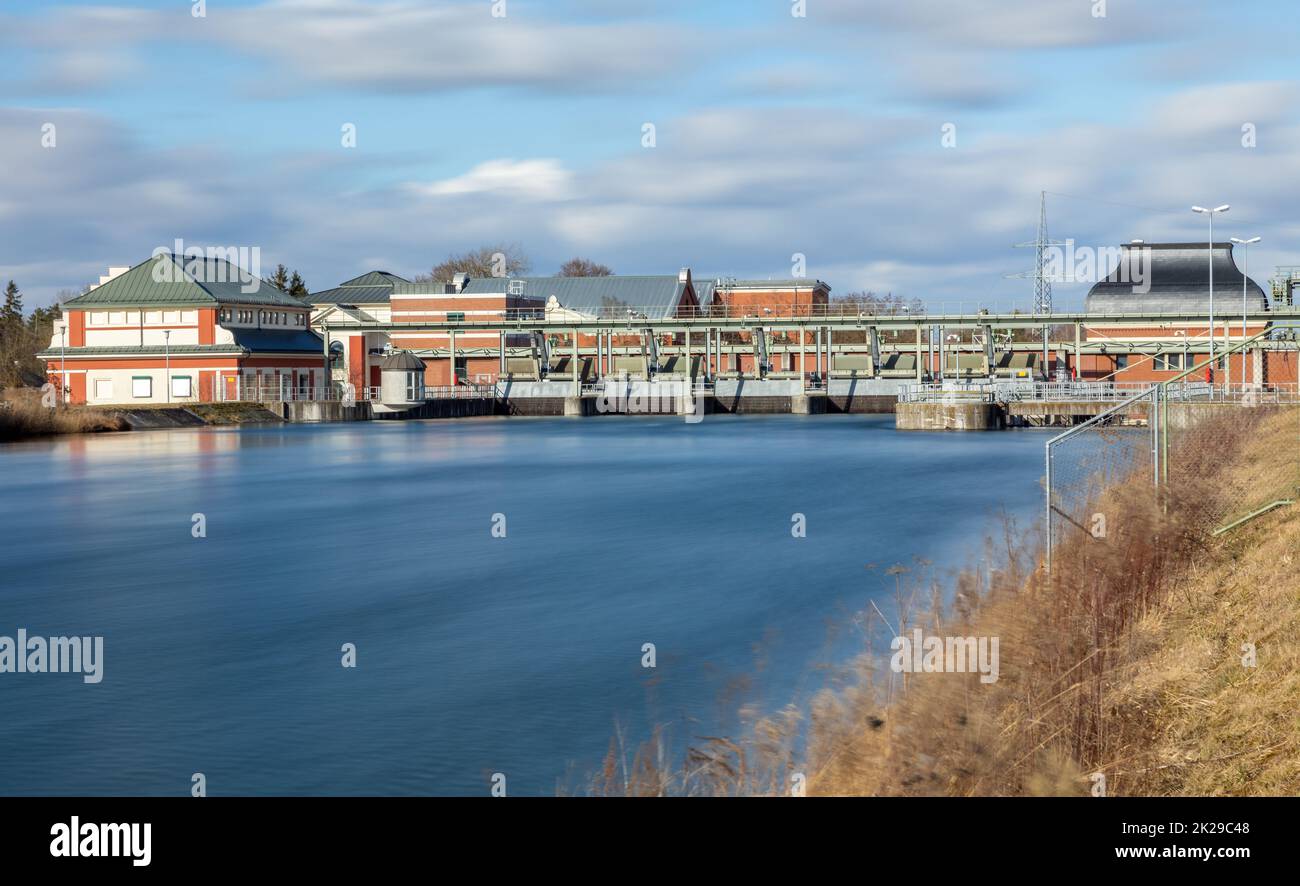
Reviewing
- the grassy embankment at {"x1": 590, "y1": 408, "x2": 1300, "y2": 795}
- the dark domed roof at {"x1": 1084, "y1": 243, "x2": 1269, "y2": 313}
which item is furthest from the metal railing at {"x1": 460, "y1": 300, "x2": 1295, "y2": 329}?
the grassy embankment at {"x1": 590, "y1": 408, "x2": 1300, "y2": 795}

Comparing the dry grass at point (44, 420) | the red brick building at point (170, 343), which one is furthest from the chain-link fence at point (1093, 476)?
the red brick building at point (170, 343)

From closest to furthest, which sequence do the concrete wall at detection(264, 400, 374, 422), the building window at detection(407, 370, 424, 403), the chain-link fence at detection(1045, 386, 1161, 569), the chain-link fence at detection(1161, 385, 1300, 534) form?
the chain-link fence at detection(1045, 386, 1161, 569) → the chain-link fence at detection(1161, 385, 1300, 534) → the concrete wall at detection(264, 400, 374, 422) → the building window at detection(407, 370, 424, 403)

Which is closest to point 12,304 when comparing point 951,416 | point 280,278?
point 280,278

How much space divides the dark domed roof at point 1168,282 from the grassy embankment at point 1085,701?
295ft

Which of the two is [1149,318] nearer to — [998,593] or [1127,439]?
[1127,439]

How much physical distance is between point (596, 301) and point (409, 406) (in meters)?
40.4

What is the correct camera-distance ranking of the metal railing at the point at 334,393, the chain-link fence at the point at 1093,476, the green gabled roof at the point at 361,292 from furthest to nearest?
the green gabled roof at the point at 361,292, the metal railing at the point at 334,393, the chain-link fence at the point at 1093,476

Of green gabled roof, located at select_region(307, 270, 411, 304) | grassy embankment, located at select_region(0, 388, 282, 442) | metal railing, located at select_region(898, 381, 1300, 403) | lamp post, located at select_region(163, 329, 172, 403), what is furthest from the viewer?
green gabled roof, located at select_region(307, 270, 411, 304)

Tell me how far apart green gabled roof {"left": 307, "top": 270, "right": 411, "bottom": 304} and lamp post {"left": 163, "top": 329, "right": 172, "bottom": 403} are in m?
38.3

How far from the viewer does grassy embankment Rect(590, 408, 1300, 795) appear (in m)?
9.92

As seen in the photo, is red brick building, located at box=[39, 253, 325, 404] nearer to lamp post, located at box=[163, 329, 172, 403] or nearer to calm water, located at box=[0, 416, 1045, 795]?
lamp post, located at box=[163, 329, 172, 403]

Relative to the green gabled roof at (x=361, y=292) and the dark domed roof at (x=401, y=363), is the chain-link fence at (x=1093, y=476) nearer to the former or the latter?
the dark domed roof at (x=401, y=363)

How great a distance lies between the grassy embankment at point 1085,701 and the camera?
992cm
